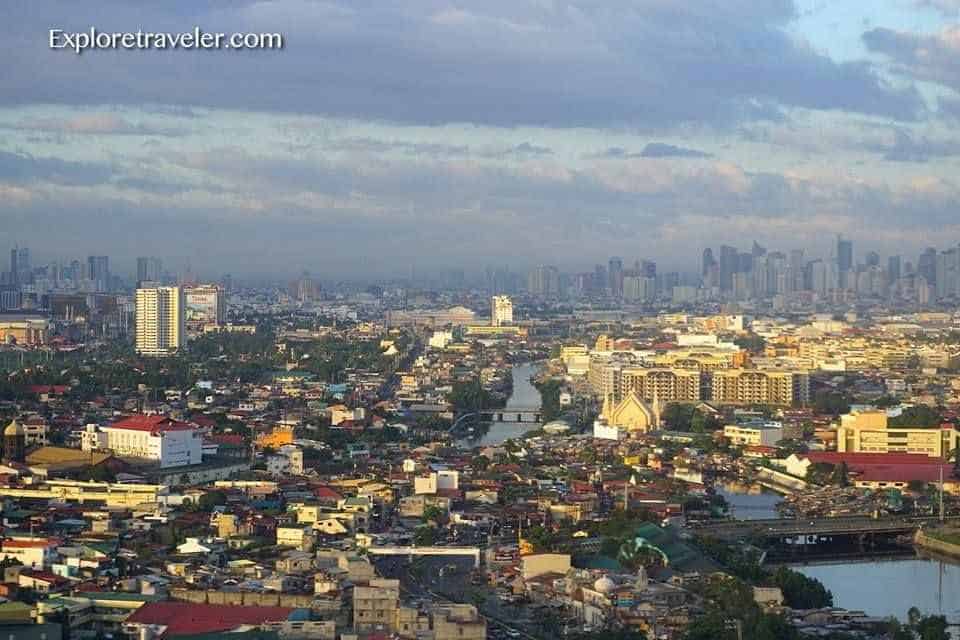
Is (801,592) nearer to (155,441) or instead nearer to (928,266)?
(155,441)

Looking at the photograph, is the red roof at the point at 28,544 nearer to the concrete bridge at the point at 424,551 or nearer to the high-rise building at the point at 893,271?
the concrete bridge at the point at 424,551

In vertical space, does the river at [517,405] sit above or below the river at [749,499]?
above

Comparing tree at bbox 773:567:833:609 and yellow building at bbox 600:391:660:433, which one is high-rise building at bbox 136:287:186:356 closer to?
yellow building at bbox 600:391:660:433

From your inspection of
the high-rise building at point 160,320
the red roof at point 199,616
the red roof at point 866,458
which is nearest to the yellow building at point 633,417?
the red roof at point 866,458

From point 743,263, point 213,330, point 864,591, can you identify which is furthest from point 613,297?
point 864,591

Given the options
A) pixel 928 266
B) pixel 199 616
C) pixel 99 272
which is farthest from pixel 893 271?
pixel 199 616

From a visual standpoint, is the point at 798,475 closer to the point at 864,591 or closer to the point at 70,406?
the point at 864,591
